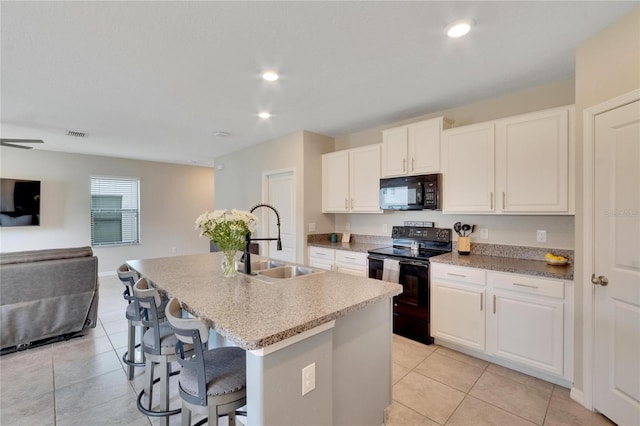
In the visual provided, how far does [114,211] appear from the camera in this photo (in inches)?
253

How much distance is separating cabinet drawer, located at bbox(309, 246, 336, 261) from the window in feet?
15.8

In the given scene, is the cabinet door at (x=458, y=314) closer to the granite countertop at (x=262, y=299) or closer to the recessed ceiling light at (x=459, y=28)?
the granite countertop at (x=262, y=299)

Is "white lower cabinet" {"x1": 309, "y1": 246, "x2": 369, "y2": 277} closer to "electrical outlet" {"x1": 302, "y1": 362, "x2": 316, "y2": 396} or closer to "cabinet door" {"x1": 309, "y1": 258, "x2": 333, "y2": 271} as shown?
"cabinet door" {"x1": 309, "y1": 258, "x2": 333, "y2": 271}

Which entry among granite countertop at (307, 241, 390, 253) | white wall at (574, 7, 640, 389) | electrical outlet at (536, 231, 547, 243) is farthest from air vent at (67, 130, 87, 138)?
electrical outlet at (536, 231, 547, 243)

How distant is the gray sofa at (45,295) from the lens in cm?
281

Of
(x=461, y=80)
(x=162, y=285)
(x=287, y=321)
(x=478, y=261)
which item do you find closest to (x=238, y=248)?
(x=162, y=285)

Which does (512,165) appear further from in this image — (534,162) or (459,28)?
(459,28)

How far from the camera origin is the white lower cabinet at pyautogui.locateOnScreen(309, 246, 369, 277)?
3.53 metres

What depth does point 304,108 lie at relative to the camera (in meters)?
3.29

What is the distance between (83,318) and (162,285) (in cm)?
215

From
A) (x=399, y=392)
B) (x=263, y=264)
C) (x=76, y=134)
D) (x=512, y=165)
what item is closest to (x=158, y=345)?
(x=263, y=264)

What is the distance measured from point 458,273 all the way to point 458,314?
1.30ft

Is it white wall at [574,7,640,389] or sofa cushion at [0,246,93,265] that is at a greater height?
white wall at [574,7,640,389]

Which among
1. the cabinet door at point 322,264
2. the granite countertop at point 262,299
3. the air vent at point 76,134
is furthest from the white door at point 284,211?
the air vent at point 76,134
